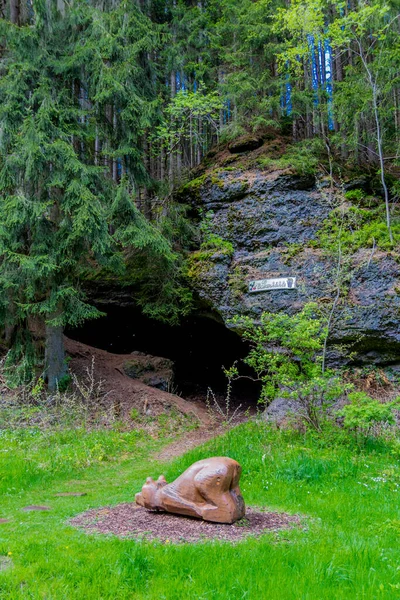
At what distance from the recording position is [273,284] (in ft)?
33.3

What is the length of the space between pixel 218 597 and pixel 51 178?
8.39 meters

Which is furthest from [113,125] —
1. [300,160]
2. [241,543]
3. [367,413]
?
[241,543]

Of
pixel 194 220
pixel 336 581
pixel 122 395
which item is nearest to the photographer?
pixel 336 581

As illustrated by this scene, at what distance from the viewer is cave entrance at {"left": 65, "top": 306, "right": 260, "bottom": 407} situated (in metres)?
13.7

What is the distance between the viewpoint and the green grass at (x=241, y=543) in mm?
3113

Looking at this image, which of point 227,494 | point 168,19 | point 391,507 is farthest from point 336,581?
point 168,19

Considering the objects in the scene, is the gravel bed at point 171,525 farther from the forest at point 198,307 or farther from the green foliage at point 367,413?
the green foliage at point 367,413

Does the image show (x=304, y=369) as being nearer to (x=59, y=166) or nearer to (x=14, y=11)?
(x=59, y=166)

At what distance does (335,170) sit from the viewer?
37.7ft

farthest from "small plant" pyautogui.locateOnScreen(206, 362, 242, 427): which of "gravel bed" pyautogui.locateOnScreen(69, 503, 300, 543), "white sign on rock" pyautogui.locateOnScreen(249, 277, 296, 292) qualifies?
"gravel bed" pyautogui.locateOnScreen(69, 503, 300, 543)

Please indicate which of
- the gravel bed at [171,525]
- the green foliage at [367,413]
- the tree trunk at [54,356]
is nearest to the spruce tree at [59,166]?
the tree trunk at [54,356]

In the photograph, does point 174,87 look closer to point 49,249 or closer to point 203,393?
point 49,249

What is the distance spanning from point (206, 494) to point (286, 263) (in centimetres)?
678

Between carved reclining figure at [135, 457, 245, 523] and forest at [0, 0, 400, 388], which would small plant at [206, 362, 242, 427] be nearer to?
carved reclining figure at [135, 457, 245, 523]
